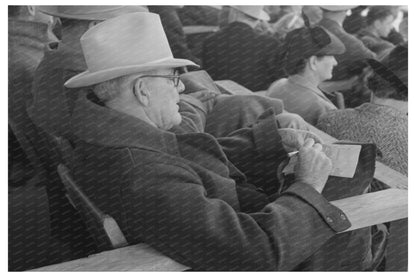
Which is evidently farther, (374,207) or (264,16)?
(264,16)

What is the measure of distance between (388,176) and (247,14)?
1333 mm

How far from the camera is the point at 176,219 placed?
265 centimetres

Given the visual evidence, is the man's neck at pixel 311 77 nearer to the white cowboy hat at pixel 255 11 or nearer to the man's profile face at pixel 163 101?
the white cowboy hat at pixel 255 11

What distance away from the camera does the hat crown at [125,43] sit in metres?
2.88

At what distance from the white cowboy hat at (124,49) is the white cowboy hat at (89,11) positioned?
27cm

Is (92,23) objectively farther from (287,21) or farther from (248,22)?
(287,21)

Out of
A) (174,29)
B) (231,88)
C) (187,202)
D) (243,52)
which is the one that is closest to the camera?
(187,202)

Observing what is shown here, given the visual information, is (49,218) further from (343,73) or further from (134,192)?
(343,73)

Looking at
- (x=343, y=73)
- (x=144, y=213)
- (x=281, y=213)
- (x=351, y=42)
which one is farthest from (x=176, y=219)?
(x=351, y=42)

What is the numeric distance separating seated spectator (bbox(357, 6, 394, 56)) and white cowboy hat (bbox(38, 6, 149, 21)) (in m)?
1.51

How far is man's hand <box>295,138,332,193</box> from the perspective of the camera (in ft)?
9.87

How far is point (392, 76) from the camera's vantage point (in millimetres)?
3797

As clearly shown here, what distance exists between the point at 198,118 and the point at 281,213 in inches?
32.3

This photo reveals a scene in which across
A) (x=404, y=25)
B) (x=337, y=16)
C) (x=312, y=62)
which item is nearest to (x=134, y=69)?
(x=312, y=62)
